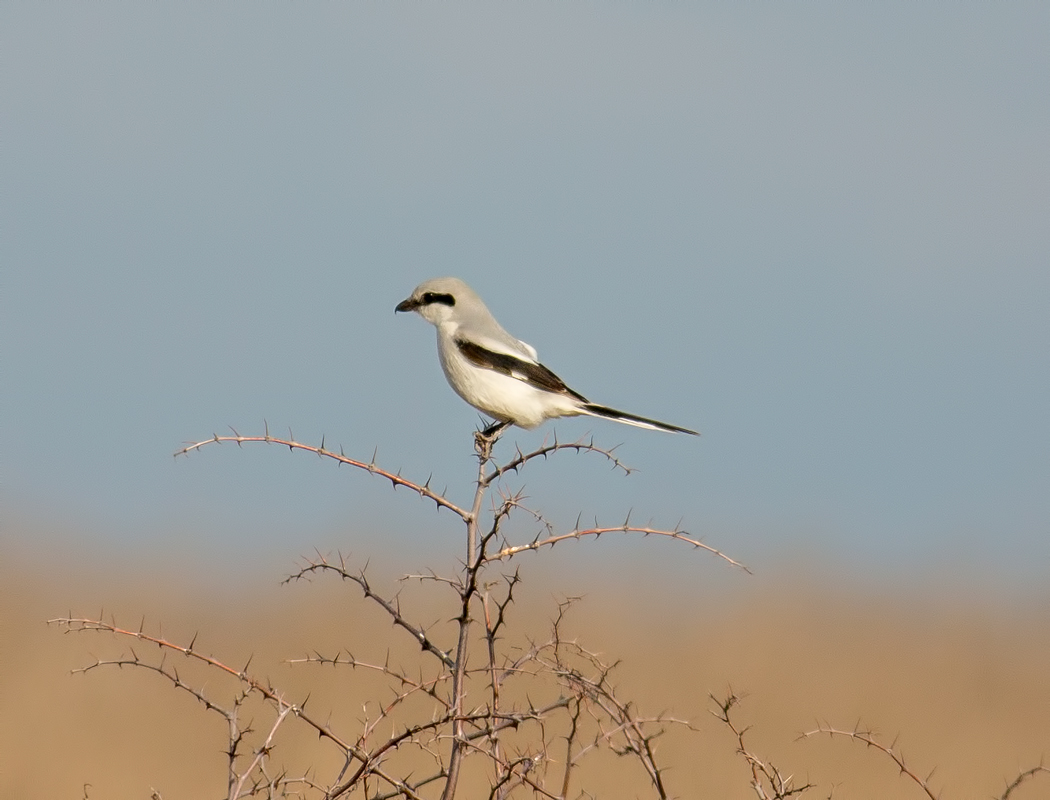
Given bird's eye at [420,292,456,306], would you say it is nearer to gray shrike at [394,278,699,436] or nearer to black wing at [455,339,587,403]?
gray shrike at [394,278,699,436]

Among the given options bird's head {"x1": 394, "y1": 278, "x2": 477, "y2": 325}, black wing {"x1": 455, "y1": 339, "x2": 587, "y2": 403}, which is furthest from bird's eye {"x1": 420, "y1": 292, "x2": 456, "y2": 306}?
black wing {"x1": 455, "y1": 339, "x2": 587, "y2": 403}

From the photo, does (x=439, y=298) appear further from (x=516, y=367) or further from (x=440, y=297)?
(x=516, y=367)

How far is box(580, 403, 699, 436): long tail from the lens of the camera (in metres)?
4.61

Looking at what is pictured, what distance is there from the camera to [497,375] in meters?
4.85

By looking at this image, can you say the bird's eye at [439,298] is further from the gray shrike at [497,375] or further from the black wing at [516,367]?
the black wing at [516,367]

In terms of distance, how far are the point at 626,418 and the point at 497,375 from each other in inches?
22.1

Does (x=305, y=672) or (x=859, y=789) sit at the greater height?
(x=305, y=672)

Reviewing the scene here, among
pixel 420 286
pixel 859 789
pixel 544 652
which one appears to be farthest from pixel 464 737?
pixel 859 789

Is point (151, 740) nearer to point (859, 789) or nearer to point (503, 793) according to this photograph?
point (859, 789)

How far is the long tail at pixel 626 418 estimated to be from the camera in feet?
15.1

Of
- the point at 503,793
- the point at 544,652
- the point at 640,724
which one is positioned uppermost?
the point at 544,652

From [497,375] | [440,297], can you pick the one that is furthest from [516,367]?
[440,297]

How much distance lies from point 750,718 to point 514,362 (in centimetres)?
424

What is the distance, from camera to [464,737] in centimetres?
235
